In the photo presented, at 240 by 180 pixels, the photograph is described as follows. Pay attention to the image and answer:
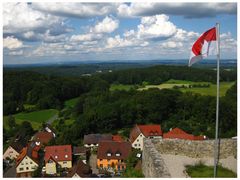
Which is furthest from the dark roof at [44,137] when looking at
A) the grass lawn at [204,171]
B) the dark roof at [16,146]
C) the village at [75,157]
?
the grass lawn at [204,171]

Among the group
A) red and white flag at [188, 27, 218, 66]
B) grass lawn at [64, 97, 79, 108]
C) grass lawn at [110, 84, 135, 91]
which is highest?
red and white flag at [188, 27, 218, 66]

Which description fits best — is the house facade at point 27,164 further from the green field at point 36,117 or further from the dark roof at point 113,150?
the green field at point 36,117

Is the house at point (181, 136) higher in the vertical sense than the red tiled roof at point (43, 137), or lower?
higher

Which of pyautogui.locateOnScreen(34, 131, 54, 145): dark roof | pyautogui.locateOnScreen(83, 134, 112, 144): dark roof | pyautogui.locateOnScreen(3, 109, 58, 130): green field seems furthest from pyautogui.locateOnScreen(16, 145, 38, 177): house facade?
pyautogui.locateOnScreen(3, 109, 58, 130): green field

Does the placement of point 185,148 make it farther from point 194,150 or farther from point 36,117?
point 36,117

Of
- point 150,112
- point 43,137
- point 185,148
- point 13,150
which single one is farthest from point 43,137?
point 185,148

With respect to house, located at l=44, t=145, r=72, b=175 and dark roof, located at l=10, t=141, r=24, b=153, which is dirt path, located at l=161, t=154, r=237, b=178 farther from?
dark roof, located at l=10, t=141, r=24, b=153
